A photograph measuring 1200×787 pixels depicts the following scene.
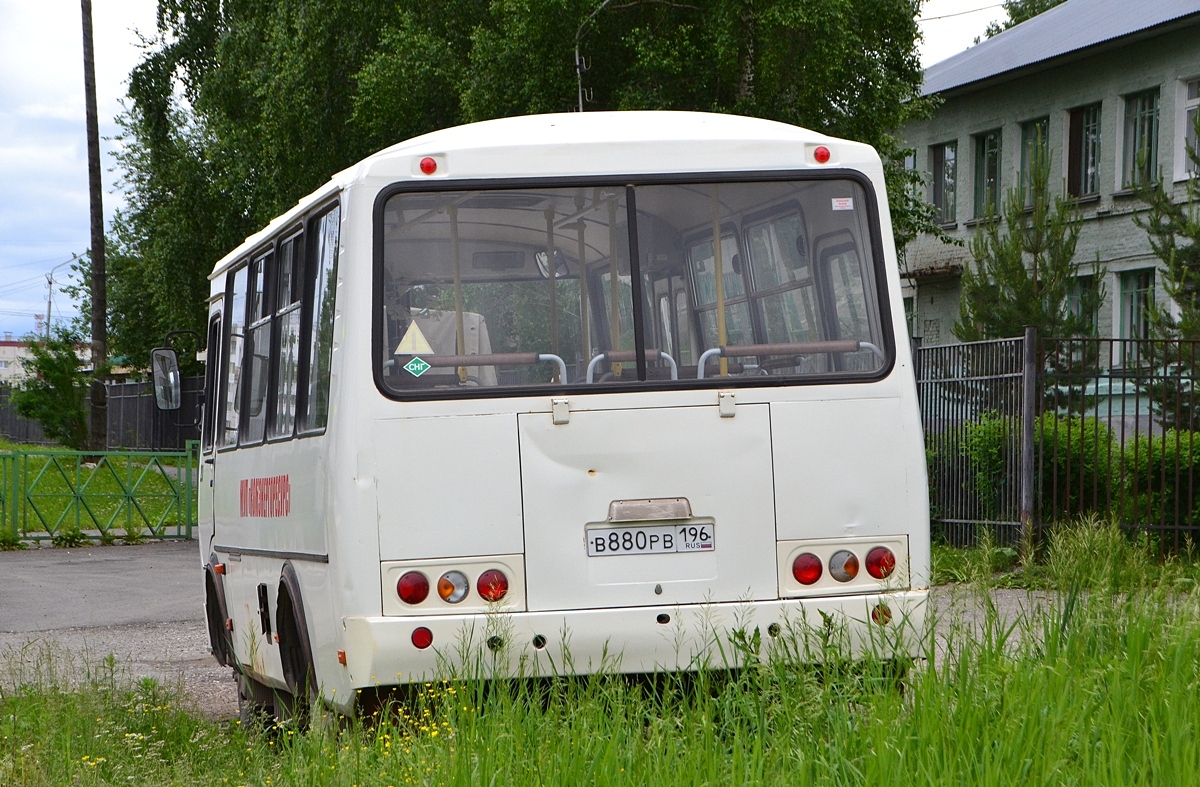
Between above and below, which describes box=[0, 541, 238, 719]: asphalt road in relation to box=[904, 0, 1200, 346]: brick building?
below

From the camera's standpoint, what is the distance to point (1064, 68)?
32688mm

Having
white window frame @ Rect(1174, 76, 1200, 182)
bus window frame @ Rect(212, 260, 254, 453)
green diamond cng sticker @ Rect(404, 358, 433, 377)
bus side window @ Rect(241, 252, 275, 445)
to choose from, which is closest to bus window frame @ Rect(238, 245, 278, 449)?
bus side window @ Rect(241, 252, 275, 445)

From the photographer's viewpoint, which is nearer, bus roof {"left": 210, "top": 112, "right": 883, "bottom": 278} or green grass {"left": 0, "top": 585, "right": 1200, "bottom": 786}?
green grass {"left": 0, "top": 585, "right": 1200, "bottom": 786}

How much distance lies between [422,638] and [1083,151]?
96.3 feet

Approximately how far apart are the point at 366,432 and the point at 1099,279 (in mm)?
19260

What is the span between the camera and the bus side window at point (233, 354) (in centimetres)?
878

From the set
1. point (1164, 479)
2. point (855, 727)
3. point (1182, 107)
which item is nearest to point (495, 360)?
point (855, 727)

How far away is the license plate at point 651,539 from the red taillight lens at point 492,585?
346mm

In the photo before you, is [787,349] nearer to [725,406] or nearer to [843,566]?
[725,406]

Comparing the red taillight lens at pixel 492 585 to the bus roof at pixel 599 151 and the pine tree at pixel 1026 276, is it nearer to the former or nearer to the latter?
the bus roof at pixel 599 151

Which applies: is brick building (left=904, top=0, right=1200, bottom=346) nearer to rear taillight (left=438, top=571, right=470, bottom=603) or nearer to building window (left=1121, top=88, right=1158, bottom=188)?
building window (left=1121, top=88, right=1158, bottom=188)

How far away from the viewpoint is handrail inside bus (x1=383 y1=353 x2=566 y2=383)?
6254 millimetres

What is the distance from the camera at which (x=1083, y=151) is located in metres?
32.6

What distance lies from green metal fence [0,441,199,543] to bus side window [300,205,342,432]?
622 inches
